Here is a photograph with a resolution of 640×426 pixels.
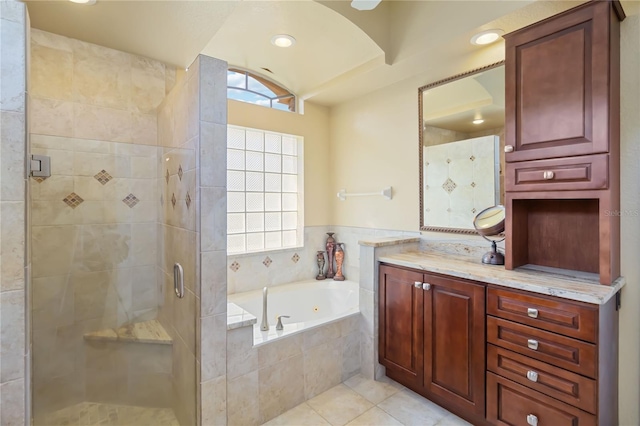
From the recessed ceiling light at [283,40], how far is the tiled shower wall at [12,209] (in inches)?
59.9

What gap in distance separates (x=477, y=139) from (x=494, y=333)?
1.38m

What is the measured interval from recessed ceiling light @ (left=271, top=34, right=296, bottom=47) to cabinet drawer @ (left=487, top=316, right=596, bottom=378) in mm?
2362

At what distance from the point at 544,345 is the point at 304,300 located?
2.04 metres

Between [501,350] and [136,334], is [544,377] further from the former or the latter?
[136,334]

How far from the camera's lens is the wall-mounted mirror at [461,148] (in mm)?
2221

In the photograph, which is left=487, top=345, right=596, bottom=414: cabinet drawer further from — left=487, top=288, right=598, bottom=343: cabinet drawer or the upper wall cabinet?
the upper wall cabinet

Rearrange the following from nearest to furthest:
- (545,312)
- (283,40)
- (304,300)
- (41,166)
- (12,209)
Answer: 1. (12,209)
2. (545,312)
3. (41,166)
4. (283,40)
5. (304,300)

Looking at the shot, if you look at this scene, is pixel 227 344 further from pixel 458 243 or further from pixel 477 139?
pixel 477 139

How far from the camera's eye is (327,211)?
11.8 ft

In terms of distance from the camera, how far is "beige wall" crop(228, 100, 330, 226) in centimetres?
318

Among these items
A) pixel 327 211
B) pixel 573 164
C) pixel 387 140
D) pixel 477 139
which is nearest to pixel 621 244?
pixel 573 164

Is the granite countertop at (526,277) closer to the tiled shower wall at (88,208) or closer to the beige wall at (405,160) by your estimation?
the beige wall at (405,160)

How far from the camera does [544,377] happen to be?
153 cm

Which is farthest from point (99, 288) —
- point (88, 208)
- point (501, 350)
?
point (501, 350)
